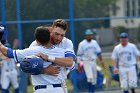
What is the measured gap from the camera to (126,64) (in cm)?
1474

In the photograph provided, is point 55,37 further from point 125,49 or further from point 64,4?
→ point 64,4

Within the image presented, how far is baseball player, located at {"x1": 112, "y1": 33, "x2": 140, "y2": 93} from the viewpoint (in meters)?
14.6

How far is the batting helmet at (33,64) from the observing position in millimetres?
Result: 7285

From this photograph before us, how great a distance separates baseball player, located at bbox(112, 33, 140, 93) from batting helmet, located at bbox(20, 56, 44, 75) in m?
7.43

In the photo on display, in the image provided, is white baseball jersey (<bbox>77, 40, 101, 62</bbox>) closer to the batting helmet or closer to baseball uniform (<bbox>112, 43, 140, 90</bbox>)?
baseball uniform (<bbox>112, 43, 140, 90</bbox>)

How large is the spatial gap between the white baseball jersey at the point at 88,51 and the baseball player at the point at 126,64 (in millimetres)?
1848

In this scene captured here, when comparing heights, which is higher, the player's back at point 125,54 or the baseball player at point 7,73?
the player's back at point 125,54

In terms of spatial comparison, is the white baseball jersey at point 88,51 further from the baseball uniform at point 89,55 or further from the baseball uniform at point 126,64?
the baseball uniform at point 126,64

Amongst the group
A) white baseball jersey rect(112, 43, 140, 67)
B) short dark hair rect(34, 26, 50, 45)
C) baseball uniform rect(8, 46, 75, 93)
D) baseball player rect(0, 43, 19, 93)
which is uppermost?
short dark hair rect(34, 26, 50, 45)

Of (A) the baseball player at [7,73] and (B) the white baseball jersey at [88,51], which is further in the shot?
(B) the white baseball jersey at [88,51]

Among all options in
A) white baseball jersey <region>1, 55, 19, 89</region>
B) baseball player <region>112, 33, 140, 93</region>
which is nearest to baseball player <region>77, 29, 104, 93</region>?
baseball player <region>112, 33, 140, 93</region>

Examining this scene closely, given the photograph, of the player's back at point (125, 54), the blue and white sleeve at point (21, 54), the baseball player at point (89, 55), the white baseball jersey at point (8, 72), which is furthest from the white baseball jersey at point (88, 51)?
the blue and white sleeve at point (21, 54)

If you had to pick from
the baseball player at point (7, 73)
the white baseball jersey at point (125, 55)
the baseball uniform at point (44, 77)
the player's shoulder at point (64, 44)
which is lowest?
the baseball player at point (7, 73)

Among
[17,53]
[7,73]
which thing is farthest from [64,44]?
[7,73]
